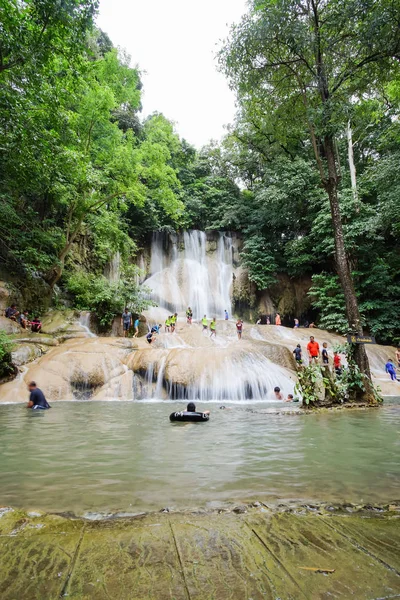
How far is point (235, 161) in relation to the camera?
1345 inches

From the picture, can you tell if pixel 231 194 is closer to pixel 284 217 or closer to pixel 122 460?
pixel 284 217

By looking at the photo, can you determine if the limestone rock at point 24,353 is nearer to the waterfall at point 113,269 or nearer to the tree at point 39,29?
the tree at point 39,29

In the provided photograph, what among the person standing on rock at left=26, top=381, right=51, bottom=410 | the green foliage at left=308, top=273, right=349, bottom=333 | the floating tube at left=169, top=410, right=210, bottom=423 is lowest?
the floating tube at left=169, top=410, right=210, bottom=423

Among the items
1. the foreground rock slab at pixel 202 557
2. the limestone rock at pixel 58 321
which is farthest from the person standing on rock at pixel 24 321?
the foreground rock slab at pixel 202 557

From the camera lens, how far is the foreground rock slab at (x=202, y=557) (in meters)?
1.56

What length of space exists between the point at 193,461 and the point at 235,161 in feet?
112

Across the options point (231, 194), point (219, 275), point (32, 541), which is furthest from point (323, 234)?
point (32, 541)

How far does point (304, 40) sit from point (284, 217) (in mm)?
19188

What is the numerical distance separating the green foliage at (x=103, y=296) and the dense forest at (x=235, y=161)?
0.09 m

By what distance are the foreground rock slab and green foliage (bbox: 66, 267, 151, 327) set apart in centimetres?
Result: 1862

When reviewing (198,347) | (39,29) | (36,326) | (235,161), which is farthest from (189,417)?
(235,161)

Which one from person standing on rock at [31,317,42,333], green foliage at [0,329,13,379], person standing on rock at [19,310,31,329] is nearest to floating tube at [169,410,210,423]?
green foliage at [0,329,13,379]

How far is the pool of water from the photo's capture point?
307 centimetres

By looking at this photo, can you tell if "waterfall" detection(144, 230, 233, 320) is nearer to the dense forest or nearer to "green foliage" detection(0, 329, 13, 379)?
the dense forest
